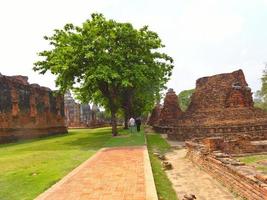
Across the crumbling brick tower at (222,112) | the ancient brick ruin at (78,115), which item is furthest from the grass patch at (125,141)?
the ancient brick ruin at (78,115)

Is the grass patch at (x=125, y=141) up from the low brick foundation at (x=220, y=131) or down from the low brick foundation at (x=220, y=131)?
down

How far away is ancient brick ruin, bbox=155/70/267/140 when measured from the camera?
69.5 feet

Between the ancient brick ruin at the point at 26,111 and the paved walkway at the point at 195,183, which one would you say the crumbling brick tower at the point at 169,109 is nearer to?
the ancient brick ruin at the point at 26,111

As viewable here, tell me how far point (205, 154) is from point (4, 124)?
15.7m

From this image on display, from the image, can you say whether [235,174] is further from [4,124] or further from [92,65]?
[4,124]

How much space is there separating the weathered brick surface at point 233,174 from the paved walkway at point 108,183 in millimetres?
1895

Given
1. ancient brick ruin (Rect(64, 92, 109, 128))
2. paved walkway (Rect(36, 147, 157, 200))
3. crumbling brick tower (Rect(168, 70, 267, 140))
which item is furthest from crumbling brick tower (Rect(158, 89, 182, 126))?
ancient brick ruin (Rect(64, 92, 109, 128))

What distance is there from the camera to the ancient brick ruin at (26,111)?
80.4ft

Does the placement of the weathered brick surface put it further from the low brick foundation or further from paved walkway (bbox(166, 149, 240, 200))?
the low brick foundation

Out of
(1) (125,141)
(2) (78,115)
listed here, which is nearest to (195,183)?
(1) (125,141)

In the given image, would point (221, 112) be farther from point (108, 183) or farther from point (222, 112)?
point (108, 183)

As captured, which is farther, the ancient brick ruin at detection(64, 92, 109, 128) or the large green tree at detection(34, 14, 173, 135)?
the ancient brick ruin at detection(64, 92, 109, 128)

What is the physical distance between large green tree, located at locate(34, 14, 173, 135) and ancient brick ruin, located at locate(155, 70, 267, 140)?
11.4ft

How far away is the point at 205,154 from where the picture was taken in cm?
1220
